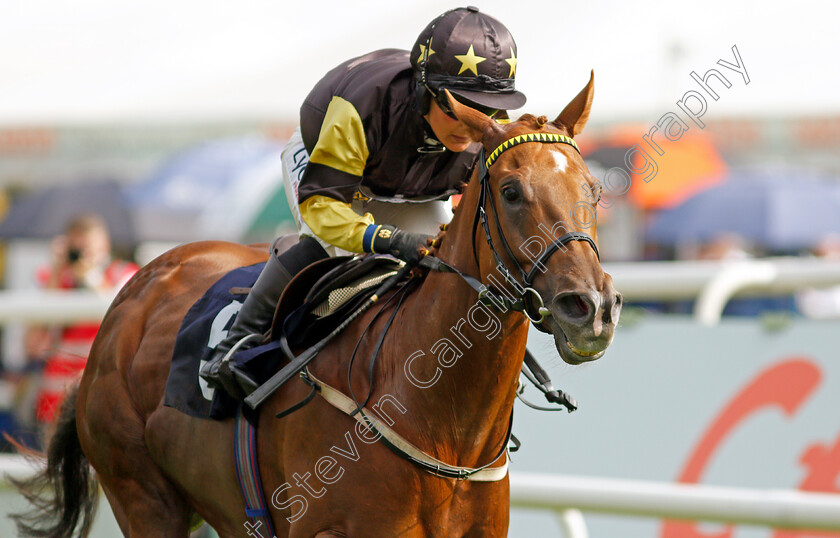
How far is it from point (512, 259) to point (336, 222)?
71 cm

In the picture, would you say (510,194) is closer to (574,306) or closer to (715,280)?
(574,306)

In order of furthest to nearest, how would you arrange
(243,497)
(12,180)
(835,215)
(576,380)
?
(12,180), (835,215), (576,380), (243,497)

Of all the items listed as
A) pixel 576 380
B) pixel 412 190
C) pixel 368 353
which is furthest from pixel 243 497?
pixel 576 380

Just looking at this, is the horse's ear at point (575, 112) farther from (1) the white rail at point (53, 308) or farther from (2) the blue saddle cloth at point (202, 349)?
(1) the white rail at point (53, 308)

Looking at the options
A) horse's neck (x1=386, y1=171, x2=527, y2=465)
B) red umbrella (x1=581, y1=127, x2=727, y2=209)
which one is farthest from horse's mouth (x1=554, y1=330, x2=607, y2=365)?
red umbrella (x1=581, y1=127, x2=727, y2=209)

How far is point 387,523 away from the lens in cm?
313

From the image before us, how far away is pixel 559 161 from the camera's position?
2.93 m

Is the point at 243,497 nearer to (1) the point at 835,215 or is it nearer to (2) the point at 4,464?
(2) the point at 4,464

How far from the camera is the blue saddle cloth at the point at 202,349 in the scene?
3801 millimetres

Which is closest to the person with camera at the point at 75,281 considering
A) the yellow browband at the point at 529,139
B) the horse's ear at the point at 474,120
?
the horse's ear at the point at 474,120

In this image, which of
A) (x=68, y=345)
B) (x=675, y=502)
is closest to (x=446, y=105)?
(x=675, y=502)

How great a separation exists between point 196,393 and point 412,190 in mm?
1071

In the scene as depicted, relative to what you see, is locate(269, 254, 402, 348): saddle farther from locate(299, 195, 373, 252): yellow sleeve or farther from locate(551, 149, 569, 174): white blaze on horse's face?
locate(551, 149, 569, 174): white blaze on horse's face

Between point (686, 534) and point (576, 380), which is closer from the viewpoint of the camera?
point (686, 534)
